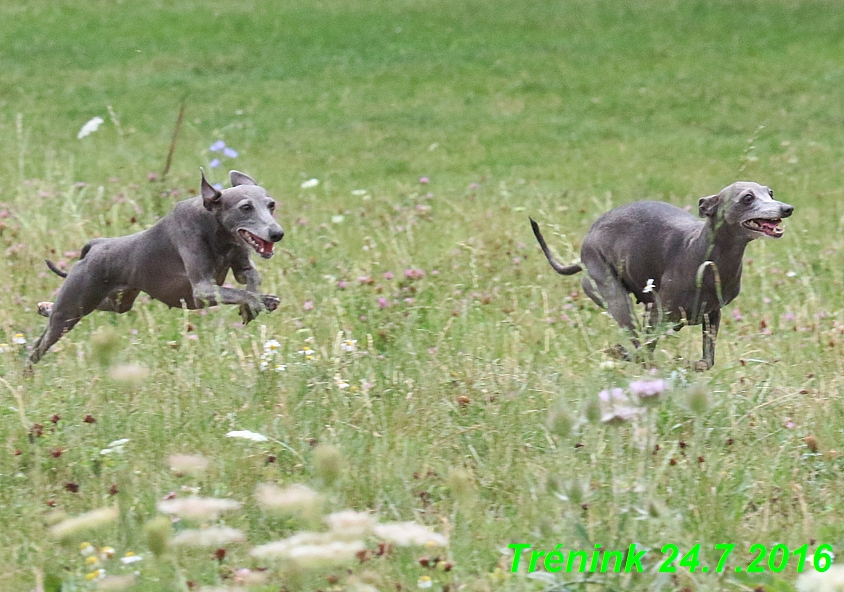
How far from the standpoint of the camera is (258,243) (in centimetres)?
496

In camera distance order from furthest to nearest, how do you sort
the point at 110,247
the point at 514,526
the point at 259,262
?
the point at 259,262, the point at 110,247, the point at 514,526

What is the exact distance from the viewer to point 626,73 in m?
17.8

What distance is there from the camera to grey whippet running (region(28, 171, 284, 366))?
16.6ft

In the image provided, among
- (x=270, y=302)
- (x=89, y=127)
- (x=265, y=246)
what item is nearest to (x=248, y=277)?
(x=270, y=302)

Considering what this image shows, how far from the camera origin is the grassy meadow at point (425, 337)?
3.76 metres

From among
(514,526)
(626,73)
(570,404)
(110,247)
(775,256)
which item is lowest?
(514,526)

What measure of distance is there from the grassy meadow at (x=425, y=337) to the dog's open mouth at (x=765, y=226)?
472mm

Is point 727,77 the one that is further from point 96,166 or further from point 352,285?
point 352,285

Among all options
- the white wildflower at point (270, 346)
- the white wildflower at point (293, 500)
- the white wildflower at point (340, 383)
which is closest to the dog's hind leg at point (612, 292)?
the white wildflower at point (340, 383)

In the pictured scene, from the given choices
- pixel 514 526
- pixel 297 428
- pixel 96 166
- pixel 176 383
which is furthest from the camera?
pixel 96 166

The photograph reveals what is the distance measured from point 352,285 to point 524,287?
1.06m

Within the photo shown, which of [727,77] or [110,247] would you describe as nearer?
[110,247]

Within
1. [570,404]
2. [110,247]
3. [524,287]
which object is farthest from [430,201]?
[570,404]

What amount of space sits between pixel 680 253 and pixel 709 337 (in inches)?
16.1
